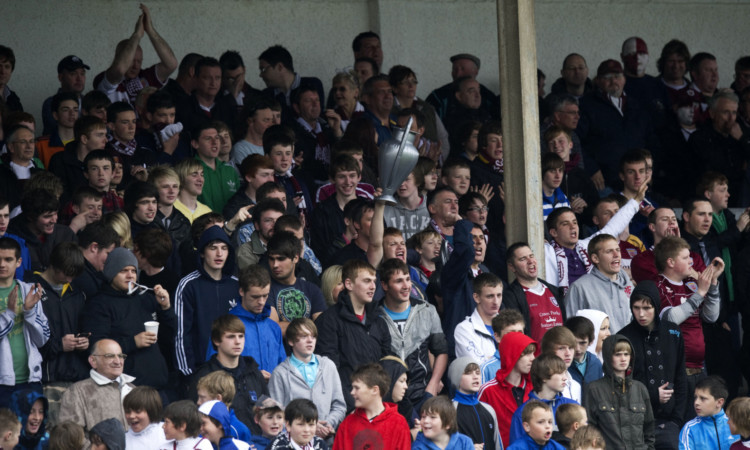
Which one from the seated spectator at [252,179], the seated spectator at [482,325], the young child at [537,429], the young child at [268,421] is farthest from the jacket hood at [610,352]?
the seated spectator at [252,179]

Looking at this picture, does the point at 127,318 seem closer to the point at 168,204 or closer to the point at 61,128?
the point at 168,204

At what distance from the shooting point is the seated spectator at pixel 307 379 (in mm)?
8977

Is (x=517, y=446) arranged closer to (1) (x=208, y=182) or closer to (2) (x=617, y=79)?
(1) (x=208, y=182)

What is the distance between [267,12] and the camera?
14.8 m

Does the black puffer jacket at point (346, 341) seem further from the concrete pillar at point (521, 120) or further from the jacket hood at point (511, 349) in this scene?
the concrete pillar at point (521, 120)

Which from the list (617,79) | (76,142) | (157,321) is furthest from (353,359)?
(617,79)

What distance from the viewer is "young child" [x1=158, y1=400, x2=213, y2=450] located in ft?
26.1

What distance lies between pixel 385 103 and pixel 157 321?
413 cm

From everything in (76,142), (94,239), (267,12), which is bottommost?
(94,239)

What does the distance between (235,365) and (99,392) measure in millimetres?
880

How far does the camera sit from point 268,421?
859 cm

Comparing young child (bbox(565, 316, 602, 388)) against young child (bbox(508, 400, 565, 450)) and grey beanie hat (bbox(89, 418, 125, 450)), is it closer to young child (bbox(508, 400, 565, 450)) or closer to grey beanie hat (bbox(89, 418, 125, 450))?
young child (bbox(508, 400, 565, 450))

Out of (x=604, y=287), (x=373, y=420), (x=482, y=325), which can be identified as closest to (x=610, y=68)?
(x=604, y=287)

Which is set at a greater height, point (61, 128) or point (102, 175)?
point (61, 128)
